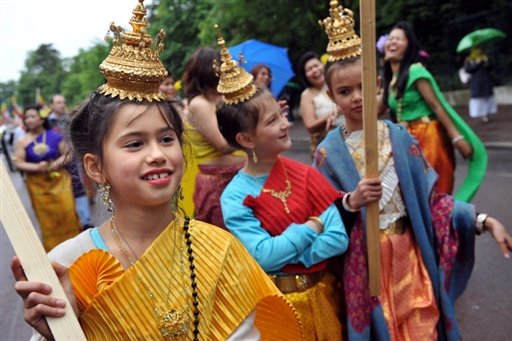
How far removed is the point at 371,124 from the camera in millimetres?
2611

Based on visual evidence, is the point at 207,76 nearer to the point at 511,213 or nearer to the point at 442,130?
the point at 442,130

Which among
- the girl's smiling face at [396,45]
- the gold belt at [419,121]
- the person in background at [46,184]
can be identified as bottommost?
the person in background at [46,184]

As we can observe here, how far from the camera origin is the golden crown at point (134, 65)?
1972 mm

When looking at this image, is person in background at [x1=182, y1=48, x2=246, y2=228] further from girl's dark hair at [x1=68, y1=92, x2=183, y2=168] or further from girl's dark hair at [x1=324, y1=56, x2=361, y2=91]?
girl's dark hair at [x1=68, y1=92, x2=183, y2=168]

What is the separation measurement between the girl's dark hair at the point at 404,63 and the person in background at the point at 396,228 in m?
1.56

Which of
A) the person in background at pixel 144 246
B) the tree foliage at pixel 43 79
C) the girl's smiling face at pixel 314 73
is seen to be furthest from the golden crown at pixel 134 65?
the tree foliage at pixel 43 79

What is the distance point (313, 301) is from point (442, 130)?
7.06 ft

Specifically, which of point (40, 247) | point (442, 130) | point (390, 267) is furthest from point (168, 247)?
point (442, 130)

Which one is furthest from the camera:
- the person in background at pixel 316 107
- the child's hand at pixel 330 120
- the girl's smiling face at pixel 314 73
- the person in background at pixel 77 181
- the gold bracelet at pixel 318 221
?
the girl's smiling face at pixel 314 73

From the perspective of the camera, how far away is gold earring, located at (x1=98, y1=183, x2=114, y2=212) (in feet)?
6.82

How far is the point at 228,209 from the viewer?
112 inches

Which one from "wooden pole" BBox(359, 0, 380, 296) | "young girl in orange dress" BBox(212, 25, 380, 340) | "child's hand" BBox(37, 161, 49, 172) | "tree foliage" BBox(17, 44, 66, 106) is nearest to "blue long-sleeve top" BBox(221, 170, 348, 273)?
"young girl in orange dress" BBox(212, 25, 380, 340)

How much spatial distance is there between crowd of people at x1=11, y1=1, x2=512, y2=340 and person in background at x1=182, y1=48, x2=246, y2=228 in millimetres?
10

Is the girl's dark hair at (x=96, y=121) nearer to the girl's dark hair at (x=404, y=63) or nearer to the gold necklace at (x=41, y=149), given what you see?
the girl's dark hair at (x=404, y=63)
